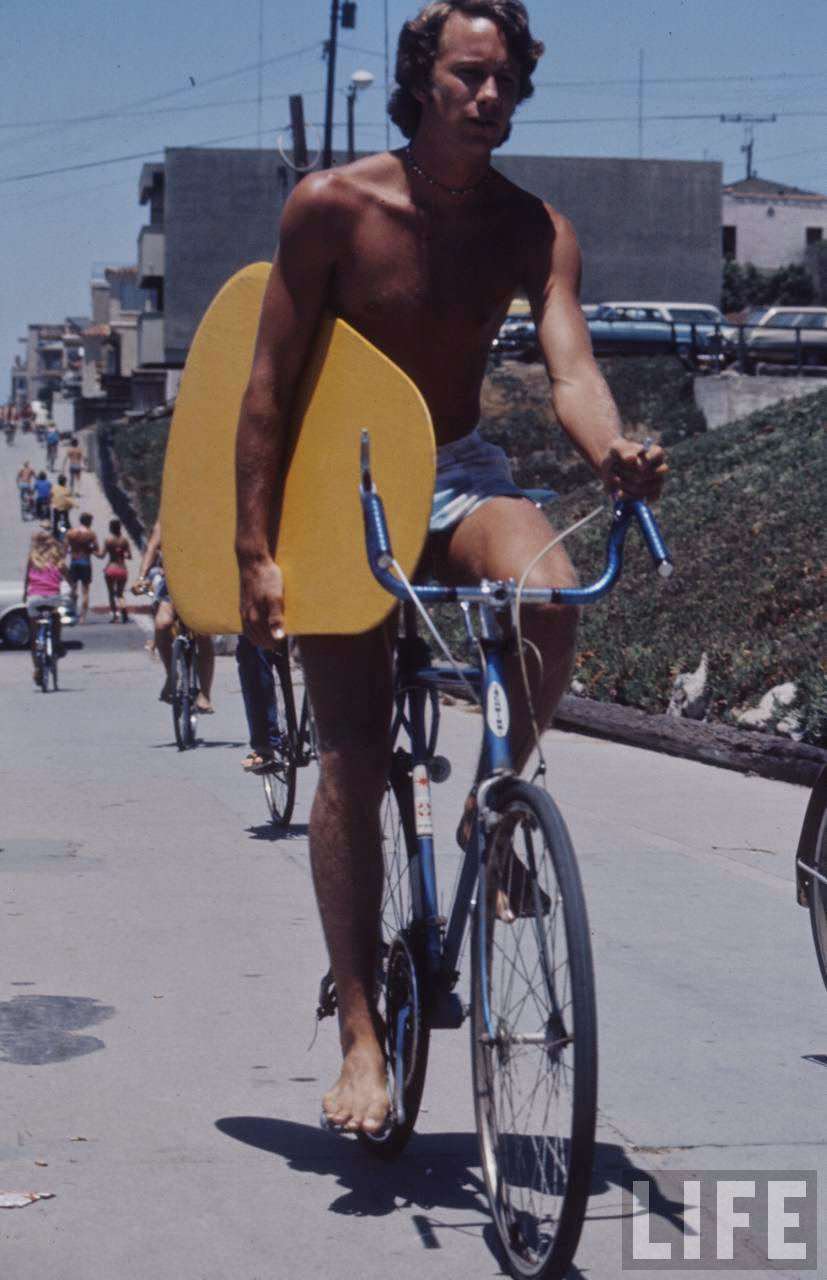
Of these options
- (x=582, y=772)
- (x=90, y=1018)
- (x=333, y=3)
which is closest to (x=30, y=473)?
(x=333, y=3)

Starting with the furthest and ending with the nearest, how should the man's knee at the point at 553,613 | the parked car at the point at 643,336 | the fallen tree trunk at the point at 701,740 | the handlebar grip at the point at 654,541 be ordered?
1. the parked car at the point at 643,336
2. the fallen tree trunk at the point at 701,740
3. the man's knee at the point at 553,613
4. the handlebar grip at the point at 654,541

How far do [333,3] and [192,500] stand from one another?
113 ft

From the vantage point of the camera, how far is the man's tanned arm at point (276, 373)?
3.78 metres

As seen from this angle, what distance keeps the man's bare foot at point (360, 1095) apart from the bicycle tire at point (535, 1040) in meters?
0.40

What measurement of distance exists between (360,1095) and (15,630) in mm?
25358

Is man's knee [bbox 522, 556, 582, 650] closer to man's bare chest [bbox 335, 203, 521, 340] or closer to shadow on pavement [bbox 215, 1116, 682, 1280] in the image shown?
man's bare chest [bbox 335, 203, 521, 340]

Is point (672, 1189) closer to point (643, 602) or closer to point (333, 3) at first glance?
point (643, 602)

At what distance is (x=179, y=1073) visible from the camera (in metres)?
4.75

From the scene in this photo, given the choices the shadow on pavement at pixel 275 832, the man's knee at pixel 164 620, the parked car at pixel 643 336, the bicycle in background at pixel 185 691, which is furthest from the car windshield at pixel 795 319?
the shadow on pavement at pixel 275 832

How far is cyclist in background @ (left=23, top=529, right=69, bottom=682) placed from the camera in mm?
21125

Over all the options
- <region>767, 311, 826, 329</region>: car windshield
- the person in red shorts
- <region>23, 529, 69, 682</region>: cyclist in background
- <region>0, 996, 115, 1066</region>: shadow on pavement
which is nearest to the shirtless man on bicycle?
<region>0, 996, 115, 1066</region>: shadow on pavement

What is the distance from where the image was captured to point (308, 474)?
3812mm

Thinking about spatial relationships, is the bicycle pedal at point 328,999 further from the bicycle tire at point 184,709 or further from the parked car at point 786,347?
the parked car at point 786,347

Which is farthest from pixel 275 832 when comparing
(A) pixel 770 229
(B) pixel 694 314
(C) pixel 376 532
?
(A) pixel 770 229
